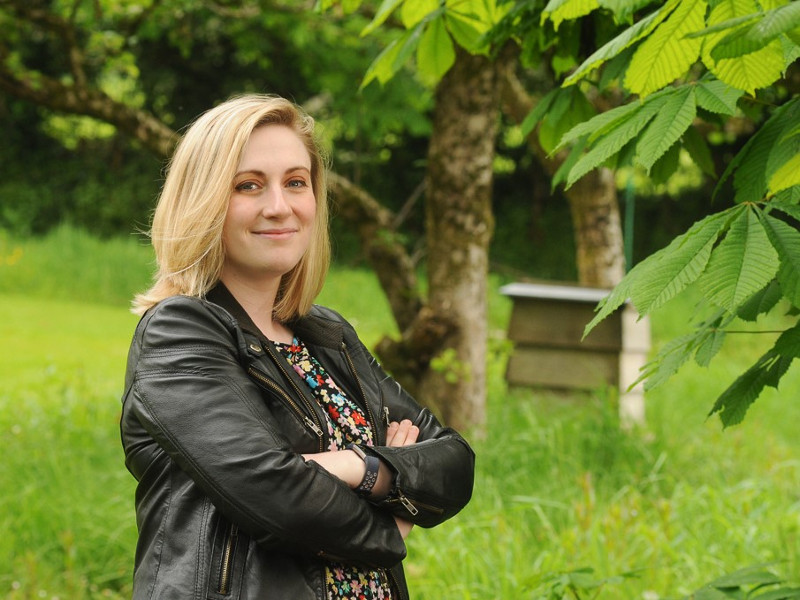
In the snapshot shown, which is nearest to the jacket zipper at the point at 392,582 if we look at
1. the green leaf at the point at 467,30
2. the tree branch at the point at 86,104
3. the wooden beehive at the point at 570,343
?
the green leaf at the point at 467,30

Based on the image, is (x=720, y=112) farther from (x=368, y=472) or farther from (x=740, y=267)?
(x=368, y=472)

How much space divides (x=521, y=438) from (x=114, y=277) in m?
8.77

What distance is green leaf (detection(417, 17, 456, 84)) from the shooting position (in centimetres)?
213

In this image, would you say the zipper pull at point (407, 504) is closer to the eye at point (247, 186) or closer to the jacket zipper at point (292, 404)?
the jacket zipper at point (292, 404)

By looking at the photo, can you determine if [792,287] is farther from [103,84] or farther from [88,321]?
[103,84]

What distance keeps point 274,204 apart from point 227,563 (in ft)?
2.15

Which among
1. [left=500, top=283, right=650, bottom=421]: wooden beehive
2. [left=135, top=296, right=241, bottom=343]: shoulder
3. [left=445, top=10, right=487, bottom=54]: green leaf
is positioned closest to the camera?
[left=135, top=296, right=241, bottom=343]: shoulder

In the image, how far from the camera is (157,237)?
1.86 m

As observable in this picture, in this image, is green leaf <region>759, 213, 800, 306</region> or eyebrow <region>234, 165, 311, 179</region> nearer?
green leaf <region>759, 213, 800, 306</region>

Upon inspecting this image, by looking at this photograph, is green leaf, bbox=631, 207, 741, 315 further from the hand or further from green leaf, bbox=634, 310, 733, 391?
the hand

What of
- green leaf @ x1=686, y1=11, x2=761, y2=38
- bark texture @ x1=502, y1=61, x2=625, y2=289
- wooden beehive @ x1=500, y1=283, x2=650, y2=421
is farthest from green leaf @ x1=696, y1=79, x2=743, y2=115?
bark texture @ x1=502, y1=61, x2=625, y2=289

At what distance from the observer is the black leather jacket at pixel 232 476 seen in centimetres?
158

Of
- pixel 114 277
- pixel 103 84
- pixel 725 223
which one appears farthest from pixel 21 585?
pixel 103 84

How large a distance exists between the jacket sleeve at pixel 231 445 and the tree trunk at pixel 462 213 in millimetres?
3016
